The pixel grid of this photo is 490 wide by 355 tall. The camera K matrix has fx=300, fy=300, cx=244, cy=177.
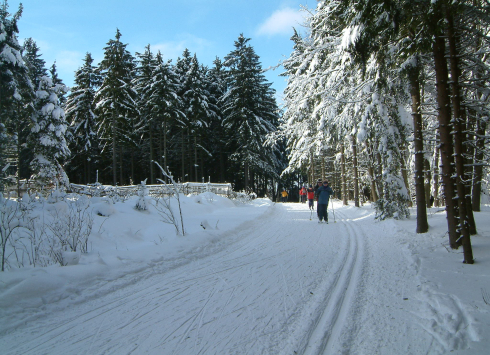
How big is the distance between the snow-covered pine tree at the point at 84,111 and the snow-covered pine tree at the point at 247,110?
14.3 meters

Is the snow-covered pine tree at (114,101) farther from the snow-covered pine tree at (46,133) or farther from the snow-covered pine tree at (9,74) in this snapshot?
the snow-covered pine tree at (9,74)

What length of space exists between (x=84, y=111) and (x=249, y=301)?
111ft

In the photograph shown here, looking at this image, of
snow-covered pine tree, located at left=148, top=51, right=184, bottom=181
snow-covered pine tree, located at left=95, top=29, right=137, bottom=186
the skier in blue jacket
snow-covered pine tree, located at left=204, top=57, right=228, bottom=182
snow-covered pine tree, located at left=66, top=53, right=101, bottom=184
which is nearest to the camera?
the skier in blue jacket

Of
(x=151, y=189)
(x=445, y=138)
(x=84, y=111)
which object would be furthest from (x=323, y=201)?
(x=84, y=111)

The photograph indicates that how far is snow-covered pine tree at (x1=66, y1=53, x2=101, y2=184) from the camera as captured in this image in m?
31.5

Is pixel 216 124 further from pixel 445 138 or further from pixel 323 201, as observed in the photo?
pixel 445 138

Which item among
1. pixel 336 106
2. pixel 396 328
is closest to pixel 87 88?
pixel 336 106

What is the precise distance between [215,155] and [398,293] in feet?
113

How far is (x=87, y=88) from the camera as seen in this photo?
3161 centimetres

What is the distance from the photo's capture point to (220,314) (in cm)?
370

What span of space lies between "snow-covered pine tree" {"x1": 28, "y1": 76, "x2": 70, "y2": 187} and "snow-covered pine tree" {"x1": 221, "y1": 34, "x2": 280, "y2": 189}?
50.2ft

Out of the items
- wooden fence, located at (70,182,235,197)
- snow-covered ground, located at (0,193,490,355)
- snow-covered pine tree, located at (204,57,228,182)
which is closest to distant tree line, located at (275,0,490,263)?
snow-covered ground, located at (0,193,490,355)

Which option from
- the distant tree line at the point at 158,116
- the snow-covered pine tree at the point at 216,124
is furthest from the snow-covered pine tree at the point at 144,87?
the snow-covered pine tree at the point at 216,124

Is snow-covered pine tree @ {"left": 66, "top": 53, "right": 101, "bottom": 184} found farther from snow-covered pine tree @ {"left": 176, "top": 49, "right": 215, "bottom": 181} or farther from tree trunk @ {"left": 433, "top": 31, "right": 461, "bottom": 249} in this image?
tree trunk @ {"left": 433, "top": 31, "right": 461, "bottom": 249}
